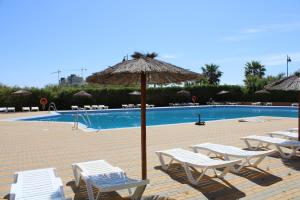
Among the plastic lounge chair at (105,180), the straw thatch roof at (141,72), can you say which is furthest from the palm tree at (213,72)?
the plastic lounge chair at (105,180)

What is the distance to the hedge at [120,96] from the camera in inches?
1095

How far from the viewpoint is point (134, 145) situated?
9.34 m

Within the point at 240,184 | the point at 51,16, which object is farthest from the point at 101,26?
the point at 240,184

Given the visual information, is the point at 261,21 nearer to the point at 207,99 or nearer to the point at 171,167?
the point at 171,167

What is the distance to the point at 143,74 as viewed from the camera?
16.9 ft

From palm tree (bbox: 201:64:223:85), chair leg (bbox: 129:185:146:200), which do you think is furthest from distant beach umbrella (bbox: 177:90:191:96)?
chair leg (bbox: 129:185:146:200)

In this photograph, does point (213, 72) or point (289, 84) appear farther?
point (213, 72)

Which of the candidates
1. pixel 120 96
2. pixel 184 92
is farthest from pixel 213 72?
pixel 120 96

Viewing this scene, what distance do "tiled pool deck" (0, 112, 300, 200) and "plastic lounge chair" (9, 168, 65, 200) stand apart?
50cm

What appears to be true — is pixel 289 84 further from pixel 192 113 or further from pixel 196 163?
pixel 192 113

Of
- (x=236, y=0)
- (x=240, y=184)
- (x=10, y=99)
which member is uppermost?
(x=236, y=0)

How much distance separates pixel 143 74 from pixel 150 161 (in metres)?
2.74

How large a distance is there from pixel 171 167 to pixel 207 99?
2893 centimetres

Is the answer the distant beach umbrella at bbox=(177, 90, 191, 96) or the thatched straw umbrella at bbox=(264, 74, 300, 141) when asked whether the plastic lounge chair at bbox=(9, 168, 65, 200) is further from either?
the distant beach umbrella at bbox=(177, 90, 191, 96)
